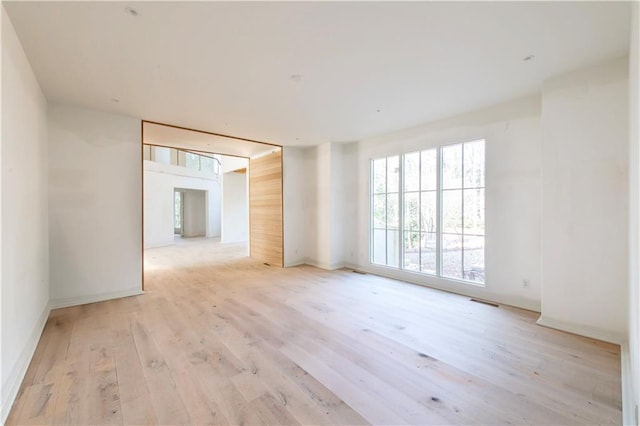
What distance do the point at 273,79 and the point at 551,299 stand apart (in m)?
3.86

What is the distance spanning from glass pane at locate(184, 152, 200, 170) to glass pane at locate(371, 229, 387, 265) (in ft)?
31.7

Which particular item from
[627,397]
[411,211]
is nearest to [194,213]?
[411,211]

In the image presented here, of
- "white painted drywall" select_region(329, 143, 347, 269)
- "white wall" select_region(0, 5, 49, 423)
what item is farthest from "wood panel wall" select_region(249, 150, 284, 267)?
"white wall" select_region(0, 5, 49, 423)

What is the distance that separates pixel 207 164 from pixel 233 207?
3.67m

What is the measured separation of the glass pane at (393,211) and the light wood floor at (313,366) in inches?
67.4

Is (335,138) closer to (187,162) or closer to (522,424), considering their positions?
(522,424)

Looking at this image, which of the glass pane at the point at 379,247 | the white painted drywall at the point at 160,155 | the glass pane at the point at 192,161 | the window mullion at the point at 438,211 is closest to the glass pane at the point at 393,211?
the glass pane at the point at 379,247

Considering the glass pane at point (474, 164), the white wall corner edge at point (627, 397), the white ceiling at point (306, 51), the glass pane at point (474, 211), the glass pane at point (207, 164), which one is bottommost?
the white wall corner edge at point (627, 397)

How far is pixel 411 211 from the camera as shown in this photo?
16.2 ft

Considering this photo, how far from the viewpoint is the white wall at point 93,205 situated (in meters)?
3.60

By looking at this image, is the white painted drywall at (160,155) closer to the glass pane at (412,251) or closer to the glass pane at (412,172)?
the glass pane at (412,172)

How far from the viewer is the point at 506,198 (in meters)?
3.71

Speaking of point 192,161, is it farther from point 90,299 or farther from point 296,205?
point 90,299

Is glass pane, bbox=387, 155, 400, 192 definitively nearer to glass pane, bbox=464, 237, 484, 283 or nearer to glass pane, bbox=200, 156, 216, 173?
glass pane, bbox=464, 237, 484, 283
